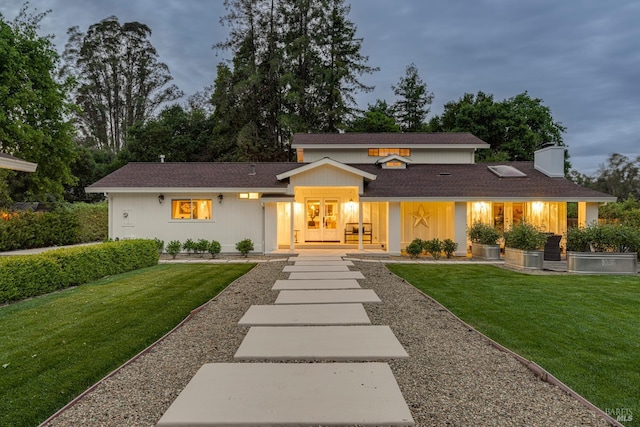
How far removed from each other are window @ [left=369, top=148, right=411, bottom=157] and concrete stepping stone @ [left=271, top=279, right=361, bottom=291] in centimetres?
1254

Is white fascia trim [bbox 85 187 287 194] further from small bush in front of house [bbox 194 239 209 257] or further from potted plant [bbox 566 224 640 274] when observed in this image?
potted plant [bbox 566 224 640 274]

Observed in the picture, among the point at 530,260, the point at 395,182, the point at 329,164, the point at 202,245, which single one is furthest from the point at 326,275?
the point at 395,182

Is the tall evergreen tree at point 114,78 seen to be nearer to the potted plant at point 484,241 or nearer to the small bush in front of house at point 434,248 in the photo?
the small bush in front of house at point 434,248

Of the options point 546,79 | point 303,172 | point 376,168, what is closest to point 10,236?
point 303,172

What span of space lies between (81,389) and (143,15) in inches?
1930

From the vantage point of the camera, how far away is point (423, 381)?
3.72 m

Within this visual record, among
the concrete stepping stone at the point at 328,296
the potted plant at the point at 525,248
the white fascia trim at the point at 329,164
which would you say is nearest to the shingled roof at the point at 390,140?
the white fascia trim at the point at 329,164

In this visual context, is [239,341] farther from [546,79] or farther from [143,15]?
[143,15]

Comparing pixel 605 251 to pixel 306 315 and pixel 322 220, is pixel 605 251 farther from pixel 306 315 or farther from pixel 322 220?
pixel 322 220

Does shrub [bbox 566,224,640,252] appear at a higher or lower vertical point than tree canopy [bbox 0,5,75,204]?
lower

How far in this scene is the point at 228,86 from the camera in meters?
35.2

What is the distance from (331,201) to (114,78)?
36874mm

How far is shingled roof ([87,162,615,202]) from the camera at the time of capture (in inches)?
605

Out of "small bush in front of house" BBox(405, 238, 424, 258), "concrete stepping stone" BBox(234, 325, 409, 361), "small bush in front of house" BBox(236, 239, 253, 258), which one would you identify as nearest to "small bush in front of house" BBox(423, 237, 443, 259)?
"small bush in front of house" BBox(405, 238, 424, 258)
